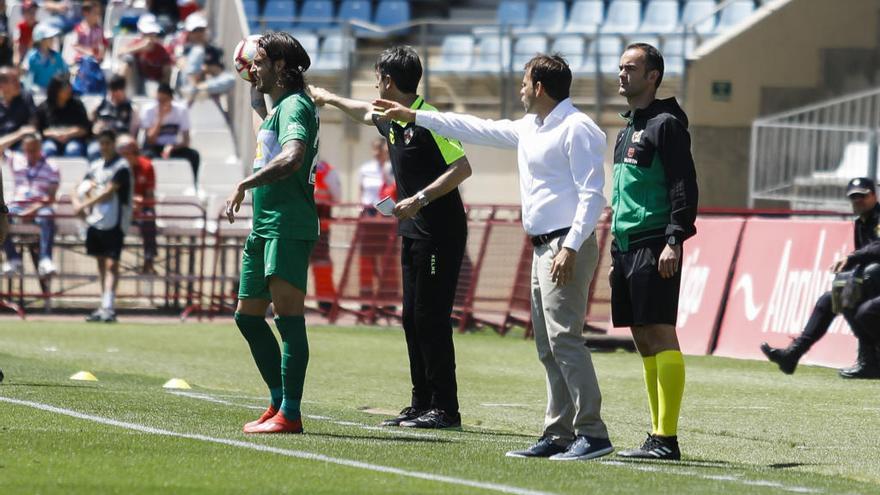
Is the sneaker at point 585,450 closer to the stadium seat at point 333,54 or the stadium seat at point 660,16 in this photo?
the stadium seat at point 333,54

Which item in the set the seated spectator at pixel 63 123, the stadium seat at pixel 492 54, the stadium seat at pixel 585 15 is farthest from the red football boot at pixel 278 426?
the stadium seat at pixel 585 15

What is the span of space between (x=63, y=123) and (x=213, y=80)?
2.74 metres

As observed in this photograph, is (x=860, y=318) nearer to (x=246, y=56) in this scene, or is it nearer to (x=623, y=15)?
(x=246, y=56)

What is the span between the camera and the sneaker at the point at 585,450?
874 cm

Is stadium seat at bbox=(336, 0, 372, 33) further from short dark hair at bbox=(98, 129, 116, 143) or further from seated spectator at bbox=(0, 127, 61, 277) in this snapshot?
short dark hair at bbox=(98, 129, 116, 143)

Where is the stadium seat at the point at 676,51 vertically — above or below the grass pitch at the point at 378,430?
above

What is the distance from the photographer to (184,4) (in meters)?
30.1

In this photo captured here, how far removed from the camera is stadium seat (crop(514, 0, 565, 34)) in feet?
94.5

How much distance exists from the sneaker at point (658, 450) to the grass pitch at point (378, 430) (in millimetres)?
90

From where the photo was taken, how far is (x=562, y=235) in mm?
8820

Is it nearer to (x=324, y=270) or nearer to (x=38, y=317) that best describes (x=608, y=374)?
(x=324, y=270)

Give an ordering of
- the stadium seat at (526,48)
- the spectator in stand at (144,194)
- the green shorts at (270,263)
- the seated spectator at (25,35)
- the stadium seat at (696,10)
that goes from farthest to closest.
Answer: the seated spectator at (25,35) < the stadium seat at (696,10) < the stadium seat at (526,48) < the spectator in stand at (144,194) < the green shorts at (270,263)

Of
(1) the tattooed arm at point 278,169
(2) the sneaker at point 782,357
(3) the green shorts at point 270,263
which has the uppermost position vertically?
(1) the tattooed arm at point 278,169

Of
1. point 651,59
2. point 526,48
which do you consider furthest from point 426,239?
point 526,48
